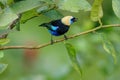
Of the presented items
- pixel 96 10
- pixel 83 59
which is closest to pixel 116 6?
pixel 96 10

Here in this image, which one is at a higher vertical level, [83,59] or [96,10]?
[96,10]

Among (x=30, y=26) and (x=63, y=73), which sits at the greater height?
(x=63, y=73)

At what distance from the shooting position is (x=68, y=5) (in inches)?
24.5

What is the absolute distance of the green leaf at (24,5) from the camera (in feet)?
2.01

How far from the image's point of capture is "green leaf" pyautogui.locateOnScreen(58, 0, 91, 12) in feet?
2.02

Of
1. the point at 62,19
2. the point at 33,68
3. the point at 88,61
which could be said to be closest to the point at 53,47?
the point at 33,68

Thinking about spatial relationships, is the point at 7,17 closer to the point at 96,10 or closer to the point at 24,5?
the point at 24,5

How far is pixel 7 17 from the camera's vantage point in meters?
0.60

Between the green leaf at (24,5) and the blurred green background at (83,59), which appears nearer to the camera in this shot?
the green leaf at (24,5)

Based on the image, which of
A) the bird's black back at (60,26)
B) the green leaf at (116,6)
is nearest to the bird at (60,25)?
the bird's black back at (60,26)

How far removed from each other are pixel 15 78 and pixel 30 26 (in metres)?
1.08

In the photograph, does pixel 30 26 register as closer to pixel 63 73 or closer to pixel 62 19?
pixel 63 73

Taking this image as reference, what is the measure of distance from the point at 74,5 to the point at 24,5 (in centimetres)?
7

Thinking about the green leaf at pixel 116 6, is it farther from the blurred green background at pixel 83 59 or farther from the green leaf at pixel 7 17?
the green leaf at pixel 7 17
